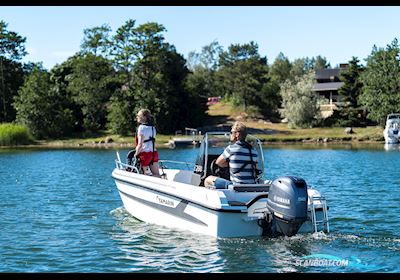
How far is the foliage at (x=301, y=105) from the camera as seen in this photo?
63.3m

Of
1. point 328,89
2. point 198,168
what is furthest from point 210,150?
point 328,89

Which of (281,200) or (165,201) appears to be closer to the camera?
(281,200)

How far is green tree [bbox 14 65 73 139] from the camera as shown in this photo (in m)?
60.0

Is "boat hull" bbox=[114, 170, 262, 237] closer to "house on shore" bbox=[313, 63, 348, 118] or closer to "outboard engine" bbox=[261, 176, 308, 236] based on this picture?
"outboard engine" bbox=[261, 176, 308, 236]

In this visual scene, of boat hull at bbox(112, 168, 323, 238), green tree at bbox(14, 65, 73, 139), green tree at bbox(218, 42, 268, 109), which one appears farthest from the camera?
green tree at bbox(218, 42, 268, 109)

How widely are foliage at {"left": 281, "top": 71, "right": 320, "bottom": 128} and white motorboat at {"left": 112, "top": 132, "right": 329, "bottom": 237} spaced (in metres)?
51.2

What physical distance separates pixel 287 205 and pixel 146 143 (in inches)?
177

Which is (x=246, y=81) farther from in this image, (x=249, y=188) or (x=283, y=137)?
(x=249, y=188)

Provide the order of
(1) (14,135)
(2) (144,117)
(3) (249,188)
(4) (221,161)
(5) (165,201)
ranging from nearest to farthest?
(3) (249,188)
(4) (221,161)
(5) (165,201)
(2) (144,117)
(1) (14,135)

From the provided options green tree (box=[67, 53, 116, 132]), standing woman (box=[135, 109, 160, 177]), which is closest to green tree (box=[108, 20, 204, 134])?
green tree (box=[67, 53, 116, 132])

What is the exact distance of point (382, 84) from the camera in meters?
59.3

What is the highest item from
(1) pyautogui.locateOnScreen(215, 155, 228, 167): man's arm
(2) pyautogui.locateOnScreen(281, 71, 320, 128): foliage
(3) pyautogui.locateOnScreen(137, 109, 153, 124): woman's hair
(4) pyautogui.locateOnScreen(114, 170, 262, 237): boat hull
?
(2) pyautogui.locateOnScreen(281, 71, 320, 128): foliage

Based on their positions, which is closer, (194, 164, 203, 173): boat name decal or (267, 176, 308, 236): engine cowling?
(267, 176, 308, 236): engine cowling
